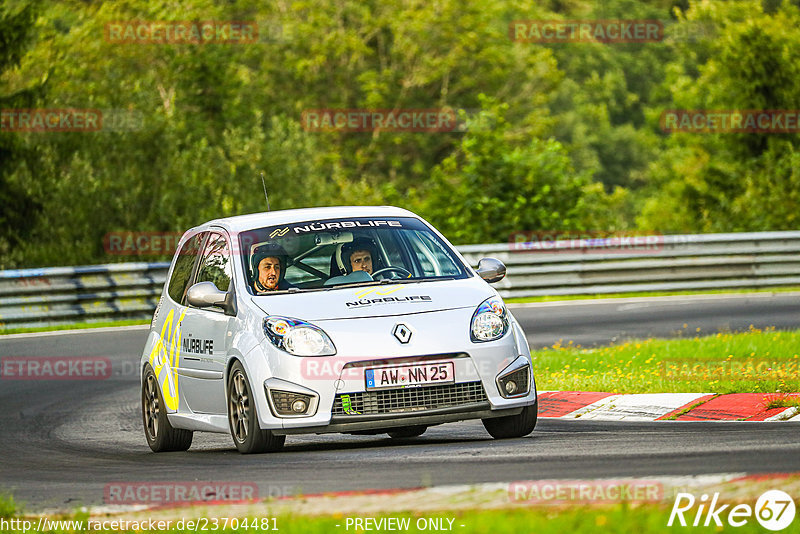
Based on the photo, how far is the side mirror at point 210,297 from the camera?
30.2ft

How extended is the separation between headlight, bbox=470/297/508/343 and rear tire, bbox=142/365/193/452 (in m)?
2.70

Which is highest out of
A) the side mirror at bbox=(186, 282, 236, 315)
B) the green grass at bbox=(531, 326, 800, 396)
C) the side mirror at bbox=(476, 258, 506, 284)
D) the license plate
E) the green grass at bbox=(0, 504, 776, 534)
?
the green grass at bbox=(0, 504, 776, 534)

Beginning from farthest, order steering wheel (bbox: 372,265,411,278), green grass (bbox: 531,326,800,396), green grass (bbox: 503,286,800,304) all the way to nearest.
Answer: green grass (bbox: 503,286,800,304)
green grass (bbox: 531,326,800,396)
steering wheel (bbox: 372,265,411,278)

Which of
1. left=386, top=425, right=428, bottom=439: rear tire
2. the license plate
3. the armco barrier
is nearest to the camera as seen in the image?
the license plate

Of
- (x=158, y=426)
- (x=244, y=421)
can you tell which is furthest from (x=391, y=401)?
(x=158, y=426)

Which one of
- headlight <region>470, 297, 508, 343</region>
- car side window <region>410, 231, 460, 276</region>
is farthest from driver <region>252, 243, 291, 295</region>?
headlight <region>470, 297, 508, 343</region>

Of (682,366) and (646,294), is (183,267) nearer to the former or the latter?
(682,366)

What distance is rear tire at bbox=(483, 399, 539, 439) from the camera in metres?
9.07

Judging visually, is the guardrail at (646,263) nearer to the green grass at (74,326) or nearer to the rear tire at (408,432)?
the green grass at (74,326)

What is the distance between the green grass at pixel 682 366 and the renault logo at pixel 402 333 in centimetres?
328

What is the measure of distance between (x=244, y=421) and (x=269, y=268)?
1124 mm

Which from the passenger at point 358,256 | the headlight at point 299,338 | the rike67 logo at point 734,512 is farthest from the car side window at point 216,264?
the rike67 logo at point 734,512

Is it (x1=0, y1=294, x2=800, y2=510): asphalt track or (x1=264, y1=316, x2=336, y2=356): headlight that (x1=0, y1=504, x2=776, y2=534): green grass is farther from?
(x1=264, y1=316, x2=336, y2=356): headlight

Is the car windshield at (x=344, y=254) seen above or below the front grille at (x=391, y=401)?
above
